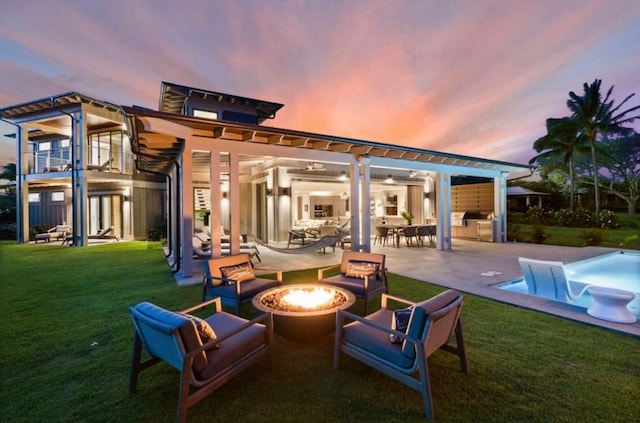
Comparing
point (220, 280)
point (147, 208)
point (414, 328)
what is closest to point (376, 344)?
point (414, 328)

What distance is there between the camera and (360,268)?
4180 mm

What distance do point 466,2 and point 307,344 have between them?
7635mm

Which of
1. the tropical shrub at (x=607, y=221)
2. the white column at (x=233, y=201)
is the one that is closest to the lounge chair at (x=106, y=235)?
the white column at (x=233, y=201)

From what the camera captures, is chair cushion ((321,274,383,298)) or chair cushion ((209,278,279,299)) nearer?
chair cushion ((209,278,279,299))

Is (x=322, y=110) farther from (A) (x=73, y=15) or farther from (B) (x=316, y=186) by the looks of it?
(A) (x=73, y=15)

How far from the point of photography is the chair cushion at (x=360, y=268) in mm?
4094

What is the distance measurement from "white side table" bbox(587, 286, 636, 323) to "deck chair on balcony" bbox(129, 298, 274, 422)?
4026mm

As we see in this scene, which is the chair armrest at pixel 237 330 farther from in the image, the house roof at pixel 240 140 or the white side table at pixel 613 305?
the white side table at pixel 613 305

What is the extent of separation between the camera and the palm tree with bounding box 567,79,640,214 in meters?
15.7

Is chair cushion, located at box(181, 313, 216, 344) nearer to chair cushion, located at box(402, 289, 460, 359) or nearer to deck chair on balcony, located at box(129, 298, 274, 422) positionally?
deck chair on balcony, located at box(129, 298, 274, 422)

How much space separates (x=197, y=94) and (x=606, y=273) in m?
12.7

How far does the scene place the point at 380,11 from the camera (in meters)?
6.70

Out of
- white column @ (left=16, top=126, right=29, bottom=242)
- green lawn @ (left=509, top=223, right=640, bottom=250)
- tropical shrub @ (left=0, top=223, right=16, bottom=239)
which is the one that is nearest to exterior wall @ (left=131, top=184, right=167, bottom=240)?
white column @ (left=16, top=126, right=29, bottom=242)

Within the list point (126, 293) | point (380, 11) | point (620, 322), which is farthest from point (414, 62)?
point (126, 293)
